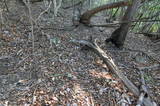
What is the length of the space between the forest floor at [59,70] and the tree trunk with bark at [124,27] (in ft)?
0.60

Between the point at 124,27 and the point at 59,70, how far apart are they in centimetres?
214

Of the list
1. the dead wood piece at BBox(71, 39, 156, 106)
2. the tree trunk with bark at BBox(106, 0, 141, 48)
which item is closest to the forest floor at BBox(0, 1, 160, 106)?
the dead wood piece at BBox(71, 39, 156, 106)

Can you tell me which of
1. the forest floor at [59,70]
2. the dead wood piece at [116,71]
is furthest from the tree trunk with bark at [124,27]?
the dead wood piece at [116,71]

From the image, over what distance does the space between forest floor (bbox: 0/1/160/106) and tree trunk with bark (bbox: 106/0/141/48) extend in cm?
18

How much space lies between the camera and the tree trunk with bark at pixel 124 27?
4.34 meters

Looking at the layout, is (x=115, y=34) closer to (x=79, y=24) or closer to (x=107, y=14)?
(x=79, y=24)

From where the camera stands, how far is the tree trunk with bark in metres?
4.34

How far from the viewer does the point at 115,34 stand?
15.9 feet

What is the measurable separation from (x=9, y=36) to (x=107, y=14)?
22.1 feet

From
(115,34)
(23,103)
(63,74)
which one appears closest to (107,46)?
(115,34)

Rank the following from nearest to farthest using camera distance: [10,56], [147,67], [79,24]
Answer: [10,56] < [147,67] < [79,24]

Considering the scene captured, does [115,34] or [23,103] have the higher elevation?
[115,34]

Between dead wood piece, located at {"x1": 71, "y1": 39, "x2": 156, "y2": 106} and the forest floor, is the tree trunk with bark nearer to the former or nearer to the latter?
the forest floor

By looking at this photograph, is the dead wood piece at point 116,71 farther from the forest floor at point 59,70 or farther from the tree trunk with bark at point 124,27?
the tree trunk with bark at point 124,27
